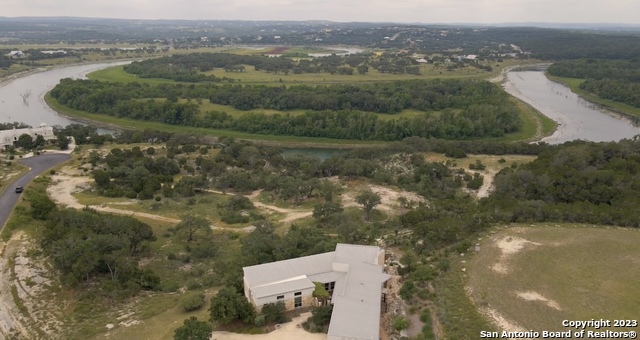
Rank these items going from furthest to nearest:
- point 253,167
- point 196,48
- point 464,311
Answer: point 196,48 → point 253,167 → point 464,311

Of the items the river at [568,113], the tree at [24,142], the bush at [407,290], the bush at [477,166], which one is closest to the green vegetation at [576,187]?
the bush at [477,166]

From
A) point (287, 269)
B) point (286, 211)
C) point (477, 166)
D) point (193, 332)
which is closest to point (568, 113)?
point (477, 166)

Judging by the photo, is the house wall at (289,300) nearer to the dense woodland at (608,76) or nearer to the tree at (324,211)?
the tree at (324,211)

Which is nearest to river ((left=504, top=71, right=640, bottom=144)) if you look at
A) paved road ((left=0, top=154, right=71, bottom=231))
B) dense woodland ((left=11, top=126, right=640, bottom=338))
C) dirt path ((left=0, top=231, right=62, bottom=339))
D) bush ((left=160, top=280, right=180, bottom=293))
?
dense woodland ((left=11, top=126, right=640, bottom=338))

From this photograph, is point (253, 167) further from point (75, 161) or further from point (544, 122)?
point (544, 122)

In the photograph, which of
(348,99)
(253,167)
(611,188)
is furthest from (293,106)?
(611,188)
